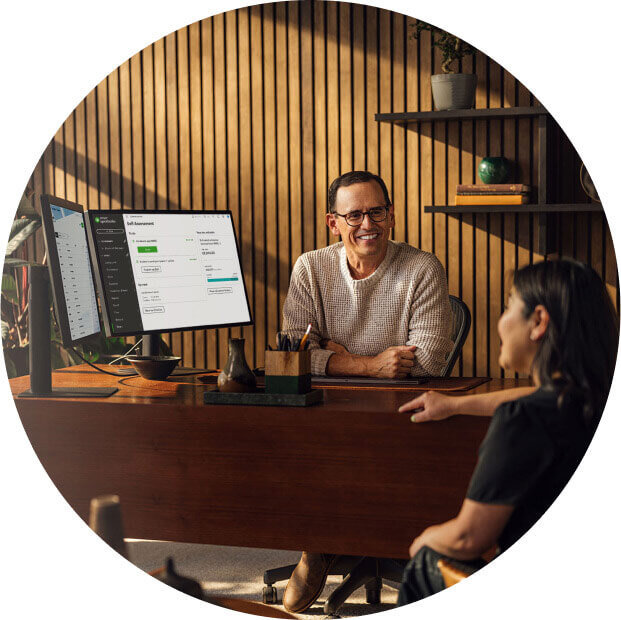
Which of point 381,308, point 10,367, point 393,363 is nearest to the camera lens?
point 393,363

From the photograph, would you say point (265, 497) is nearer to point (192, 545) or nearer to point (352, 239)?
point (192, 545)

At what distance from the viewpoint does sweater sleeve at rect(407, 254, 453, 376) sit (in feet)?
5.43

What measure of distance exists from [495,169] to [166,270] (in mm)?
1181

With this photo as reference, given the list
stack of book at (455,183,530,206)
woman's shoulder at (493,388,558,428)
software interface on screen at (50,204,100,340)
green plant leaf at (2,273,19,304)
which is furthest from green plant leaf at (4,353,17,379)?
stack of book at (455,183,530,206)

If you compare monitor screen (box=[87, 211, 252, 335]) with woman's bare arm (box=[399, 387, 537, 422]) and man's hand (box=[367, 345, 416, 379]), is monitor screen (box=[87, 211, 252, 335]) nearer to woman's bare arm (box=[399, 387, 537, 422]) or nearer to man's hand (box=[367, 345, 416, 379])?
man's hand (box=[367, 345, 416, 379])

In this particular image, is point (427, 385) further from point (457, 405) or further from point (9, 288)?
point (9, 288)

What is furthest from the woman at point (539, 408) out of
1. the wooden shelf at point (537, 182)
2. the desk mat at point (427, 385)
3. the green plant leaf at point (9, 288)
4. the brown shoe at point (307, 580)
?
the green plant leaf at point (9, 288)

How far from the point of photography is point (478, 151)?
2.49m

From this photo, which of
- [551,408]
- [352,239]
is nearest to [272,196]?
[352,239]

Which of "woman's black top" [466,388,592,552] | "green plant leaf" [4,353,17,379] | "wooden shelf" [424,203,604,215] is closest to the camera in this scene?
"woman's black top" [466,388,592,552]

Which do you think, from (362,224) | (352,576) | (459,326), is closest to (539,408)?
(352,576)

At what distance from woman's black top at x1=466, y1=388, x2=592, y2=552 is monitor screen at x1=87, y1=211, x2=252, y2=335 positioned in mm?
693

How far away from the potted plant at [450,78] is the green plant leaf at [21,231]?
50.3 inches

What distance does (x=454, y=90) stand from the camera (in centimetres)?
242
